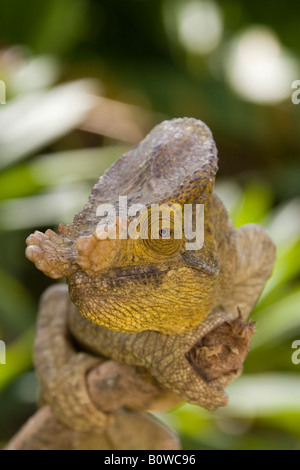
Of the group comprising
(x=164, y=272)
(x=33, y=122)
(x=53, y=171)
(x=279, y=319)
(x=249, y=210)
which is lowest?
(x=164, y=272)

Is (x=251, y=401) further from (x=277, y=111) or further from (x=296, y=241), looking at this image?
(x=277, y=111)

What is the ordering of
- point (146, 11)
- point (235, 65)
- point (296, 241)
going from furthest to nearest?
point (146, 11), point (235, 65), point (296, 241)

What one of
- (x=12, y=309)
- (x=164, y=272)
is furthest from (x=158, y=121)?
(x=164, y=272)

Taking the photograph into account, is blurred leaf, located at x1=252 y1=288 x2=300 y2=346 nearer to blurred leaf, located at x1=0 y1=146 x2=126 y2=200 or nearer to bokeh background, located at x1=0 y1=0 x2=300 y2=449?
bokeh background, located at x1=0 y1=0 x2=300 y2=449

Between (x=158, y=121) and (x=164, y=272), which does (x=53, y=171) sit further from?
(x=164, y=272)

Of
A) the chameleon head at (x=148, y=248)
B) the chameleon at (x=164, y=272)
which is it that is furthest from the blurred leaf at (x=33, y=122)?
the chameleon head at (x=148, y=248)

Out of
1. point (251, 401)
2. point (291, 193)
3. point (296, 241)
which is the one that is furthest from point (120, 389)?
point (291, 193)
